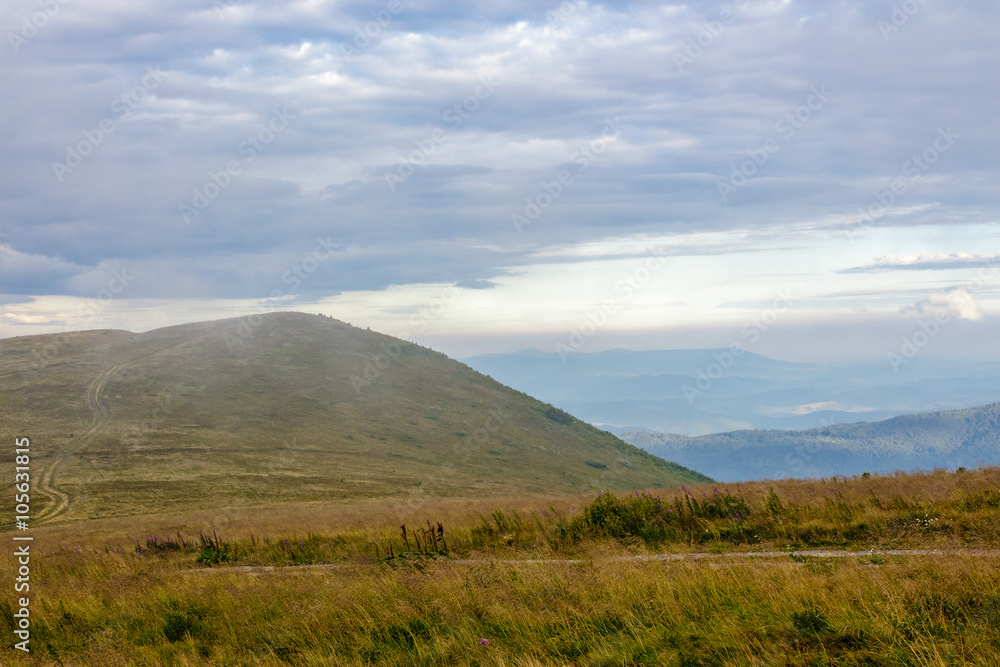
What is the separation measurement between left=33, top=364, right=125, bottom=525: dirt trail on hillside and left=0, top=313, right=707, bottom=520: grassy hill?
214mm

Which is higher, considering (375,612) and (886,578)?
(886,578)

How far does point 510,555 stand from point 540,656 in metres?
6.57

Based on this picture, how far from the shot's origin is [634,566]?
10852 millimetres

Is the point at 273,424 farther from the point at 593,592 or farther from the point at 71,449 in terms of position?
the point at 593,592

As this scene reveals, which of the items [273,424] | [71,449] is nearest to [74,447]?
[71,449]

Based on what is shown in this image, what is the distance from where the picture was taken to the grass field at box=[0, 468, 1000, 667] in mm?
7320

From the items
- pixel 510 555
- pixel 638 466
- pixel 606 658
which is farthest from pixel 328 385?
pixel 606 658

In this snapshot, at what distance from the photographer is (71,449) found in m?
66.6

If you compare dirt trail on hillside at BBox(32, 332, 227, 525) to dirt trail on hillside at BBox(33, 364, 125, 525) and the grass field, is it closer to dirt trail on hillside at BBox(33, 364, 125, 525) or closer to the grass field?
dirt trail on hillside at BBox(33, 364, 125, 525)

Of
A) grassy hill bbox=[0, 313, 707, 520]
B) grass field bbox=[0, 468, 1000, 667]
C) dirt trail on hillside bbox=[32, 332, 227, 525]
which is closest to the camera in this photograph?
grass field bbox=[0, 468, 1000, 667]

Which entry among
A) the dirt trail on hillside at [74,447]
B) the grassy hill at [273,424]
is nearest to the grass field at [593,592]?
the dirt trail on hillside at [74,447]

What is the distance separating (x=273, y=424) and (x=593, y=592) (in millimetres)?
83740

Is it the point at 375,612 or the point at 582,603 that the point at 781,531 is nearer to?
the point at 582,603

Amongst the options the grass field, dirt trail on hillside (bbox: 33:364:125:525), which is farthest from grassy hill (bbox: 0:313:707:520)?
the grass field
